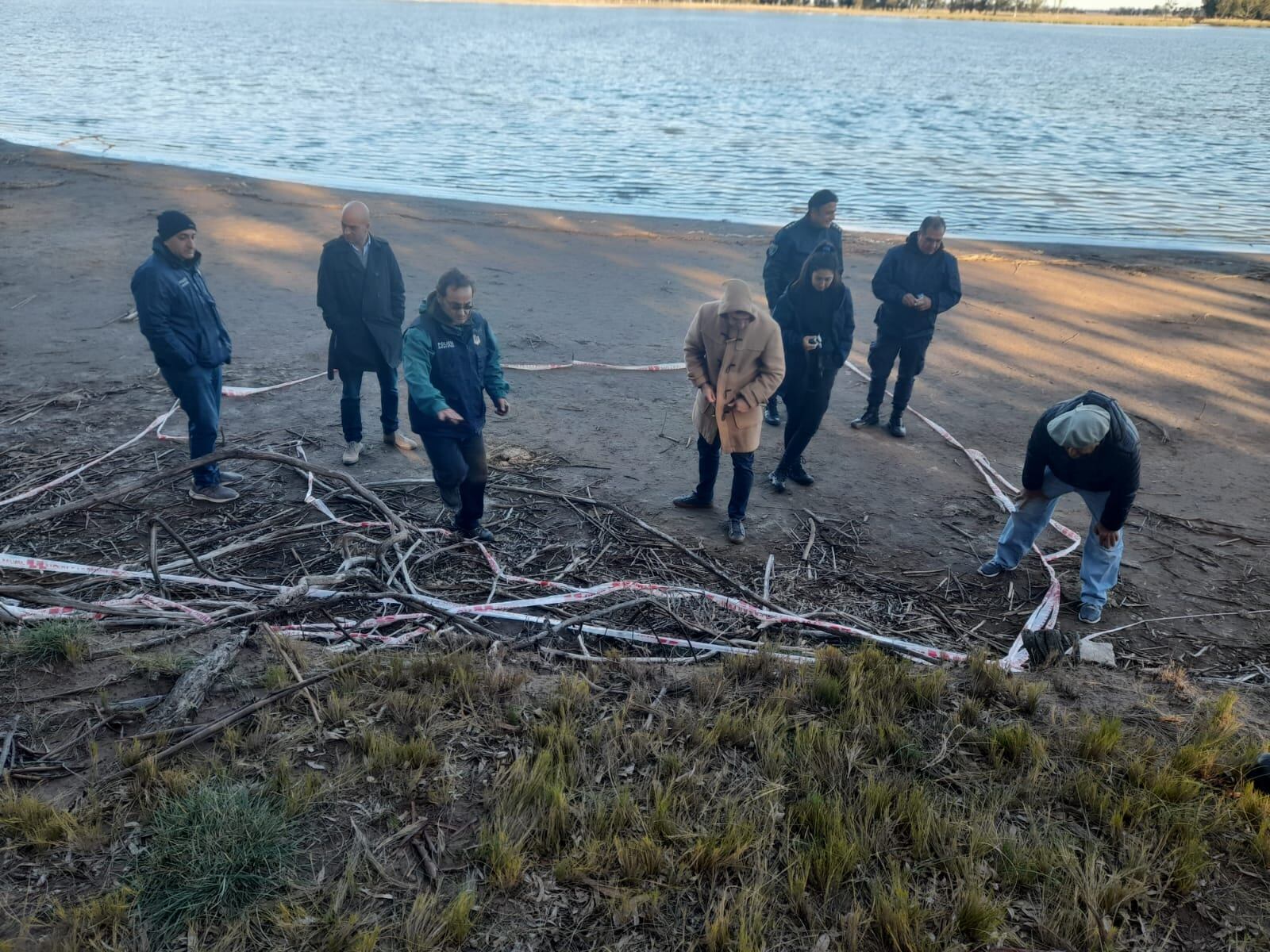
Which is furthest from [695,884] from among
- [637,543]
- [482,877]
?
[637,543]

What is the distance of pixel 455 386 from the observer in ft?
17.4

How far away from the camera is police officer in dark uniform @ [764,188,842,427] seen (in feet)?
24.1

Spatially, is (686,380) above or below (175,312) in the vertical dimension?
below

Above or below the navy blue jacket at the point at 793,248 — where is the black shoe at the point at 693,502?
below

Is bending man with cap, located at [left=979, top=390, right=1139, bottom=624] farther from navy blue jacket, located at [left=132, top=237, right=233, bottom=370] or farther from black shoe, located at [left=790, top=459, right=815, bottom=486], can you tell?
navy blue jacket, located at [left=132, top=237, right=233, bottom=370]

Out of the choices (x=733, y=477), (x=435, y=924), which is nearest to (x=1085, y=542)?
(x=733, y=477)

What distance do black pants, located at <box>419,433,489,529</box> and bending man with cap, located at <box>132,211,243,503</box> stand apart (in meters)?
1.72

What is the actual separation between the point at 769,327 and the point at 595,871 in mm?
3784

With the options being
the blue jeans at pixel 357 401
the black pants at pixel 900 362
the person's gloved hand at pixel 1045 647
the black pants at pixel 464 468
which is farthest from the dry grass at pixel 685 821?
the black pants at pixel 900 362

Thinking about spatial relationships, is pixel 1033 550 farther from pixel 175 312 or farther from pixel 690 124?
pixel 690 124

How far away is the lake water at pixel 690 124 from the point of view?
1914cm

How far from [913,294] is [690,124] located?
78.8ft

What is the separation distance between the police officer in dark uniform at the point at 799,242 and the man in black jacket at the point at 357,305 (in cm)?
317

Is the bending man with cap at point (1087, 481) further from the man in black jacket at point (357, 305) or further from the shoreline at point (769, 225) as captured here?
the shoreline at point (769, 225)
